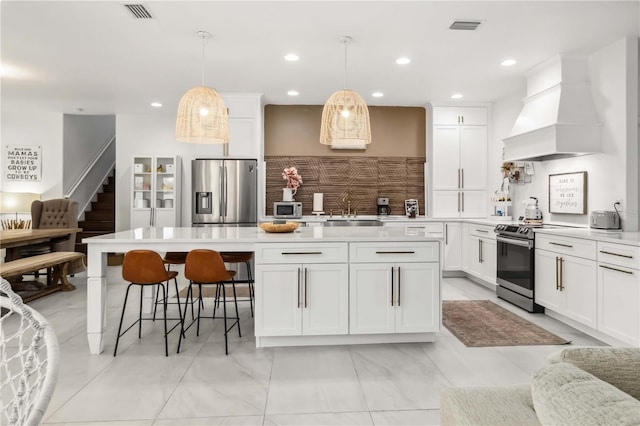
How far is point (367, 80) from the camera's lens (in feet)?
17.1

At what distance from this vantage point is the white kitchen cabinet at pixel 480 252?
196 inches

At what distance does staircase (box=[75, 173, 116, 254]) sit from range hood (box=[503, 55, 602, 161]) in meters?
7.73

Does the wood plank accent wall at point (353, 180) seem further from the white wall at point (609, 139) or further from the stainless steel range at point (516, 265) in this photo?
the white wall at point (609, 139)

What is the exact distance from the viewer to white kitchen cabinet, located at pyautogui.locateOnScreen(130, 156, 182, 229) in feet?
22.7

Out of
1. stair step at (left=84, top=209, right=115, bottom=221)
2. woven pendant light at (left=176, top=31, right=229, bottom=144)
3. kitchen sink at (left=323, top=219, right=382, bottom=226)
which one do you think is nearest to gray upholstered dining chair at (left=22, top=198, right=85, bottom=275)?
stair step at (left=84, top=209, right=115, bottom=221)

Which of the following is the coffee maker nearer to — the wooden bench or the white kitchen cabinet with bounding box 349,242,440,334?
the white kitchen cabinet with bounding box 349,242,440,334

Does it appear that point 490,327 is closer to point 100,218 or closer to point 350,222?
point 350,222

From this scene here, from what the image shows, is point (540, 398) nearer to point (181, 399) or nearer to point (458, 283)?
point (181, 399)

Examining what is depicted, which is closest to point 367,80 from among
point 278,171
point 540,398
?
point 278,171

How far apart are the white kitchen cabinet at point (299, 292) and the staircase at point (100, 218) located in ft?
20.3

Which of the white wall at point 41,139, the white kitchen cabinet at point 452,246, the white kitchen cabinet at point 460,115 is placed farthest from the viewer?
the white wall at point 41,139

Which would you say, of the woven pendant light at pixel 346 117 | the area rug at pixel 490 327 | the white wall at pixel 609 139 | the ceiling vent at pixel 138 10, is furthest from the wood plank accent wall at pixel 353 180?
the ceiling vent at pixel 138 10

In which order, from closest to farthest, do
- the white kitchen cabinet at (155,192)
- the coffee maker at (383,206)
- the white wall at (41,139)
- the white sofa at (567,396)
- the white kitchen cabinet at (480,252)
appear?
the white sofa at (567,396), the white kitchen cabinet at (480,252), the coffee maker at (383,206), the white kitchen cabinet at (155,192), the white wall at (41,139)

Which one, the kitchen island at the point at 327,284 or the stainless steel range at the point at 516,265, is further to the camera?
the stainless steel range at the point at 516,265
